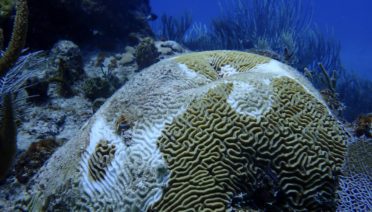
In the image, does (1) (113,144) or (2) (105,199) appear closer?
(2) (105,199)

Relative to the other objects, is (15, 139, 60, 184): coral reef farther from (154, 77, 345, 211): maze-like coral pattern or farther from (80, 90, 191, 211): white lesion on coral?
(154, 77, 345, 211): maze-like coral pattern

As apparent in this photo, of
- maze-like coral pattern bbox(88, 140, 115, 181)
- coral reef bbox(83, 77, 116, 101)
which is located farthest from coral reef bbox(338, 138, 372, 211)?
coral reef bbox(83, 77, 116, 101)

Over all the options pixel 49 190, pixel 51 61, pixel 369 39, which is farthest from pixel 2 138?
pixel 369 39

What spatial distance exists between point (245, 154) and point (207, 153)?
315 mm

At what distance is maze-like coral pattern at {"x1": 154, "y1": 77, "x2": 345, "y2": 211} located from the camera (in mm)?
2291

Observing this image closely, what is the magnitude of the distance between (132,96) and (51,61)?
3.99m

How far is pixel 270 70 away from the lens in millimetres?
3215

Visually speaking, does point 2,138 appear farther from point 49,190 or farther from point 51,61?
point 51,61

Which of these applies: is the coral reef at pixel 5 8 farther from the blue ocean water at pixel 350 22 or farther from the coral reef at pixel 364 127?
the blue ocean water at pixel 350 22

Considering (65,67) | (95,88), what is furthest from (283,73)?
(65,67)

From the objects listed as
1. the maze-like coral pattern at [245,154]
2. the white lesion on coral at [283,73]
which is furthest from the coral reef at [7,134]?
the white lesion on coral at [283,73]

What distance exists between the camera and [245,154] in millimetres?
2414

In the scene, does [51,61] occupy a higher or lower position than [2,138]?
higher

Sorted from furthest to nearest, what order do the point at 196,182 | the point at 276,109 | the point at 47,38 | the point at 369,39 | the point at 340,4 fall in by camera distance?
1. the point at 340,4
2. the point at 369,39
3. the point at 47,38
4. the point at 276,109
5. the point at 196,182
